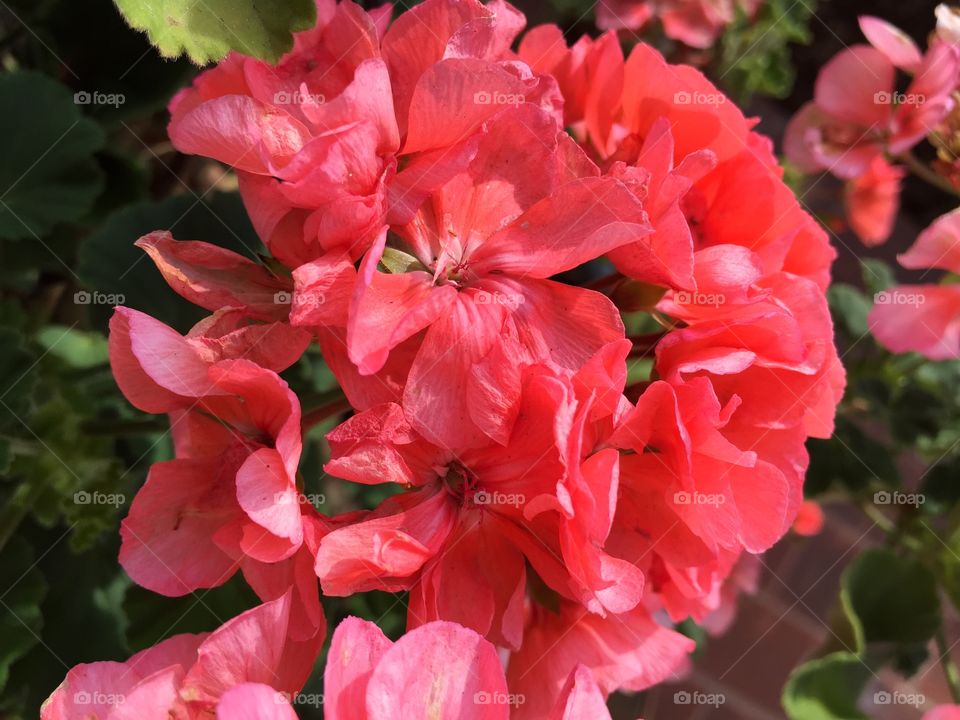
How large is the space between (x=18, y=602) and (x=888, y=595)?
104cm

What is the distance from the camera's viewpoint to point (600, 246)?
60 centimetres

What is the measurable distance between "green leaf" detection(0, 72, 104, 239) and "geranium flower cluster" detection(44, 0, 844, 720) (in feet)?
1.38

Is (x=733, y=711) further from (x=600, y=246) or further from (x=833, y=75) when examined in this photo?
(x=600, y=246)

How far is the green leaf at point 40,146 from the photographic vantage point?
1067mm

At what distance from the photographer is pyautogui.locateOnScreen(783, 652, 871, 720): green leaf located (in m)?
1.01

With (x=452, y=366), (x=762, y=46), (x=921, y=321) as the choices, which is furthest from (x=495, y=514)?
(x=762, y=46)

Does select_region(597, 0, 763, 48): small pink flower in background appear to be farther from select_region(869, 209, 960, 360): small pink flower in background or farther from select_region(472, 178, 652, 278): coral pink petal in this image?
select_region(472, 178, 652, 278): coral pink petal

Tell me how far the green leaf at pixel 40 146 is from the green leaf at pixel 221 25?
46 centimetres

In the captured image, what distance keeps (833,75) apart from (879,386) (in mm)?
441

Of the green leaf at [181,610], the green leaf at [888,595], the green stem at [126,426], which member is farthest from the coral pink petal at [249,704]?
the green leaf at [888,595]

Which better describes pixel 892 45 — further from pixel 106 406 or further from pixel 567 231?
pixel 106 406

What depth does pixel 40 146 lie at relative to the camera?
1.08m

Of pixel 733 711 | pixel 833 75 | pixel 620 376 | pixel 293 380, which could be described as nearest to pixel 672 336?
pixel 620 376

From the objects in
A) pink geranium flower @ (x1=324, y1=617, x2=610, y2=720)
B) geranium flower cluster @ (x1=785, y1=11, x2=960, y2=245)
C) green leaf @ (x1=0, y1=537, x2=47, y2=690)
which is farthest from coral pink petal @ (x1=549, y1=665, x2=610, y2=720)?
geranium flower cluster @ (x1=785, y1=11, x2=960, y2=245)
